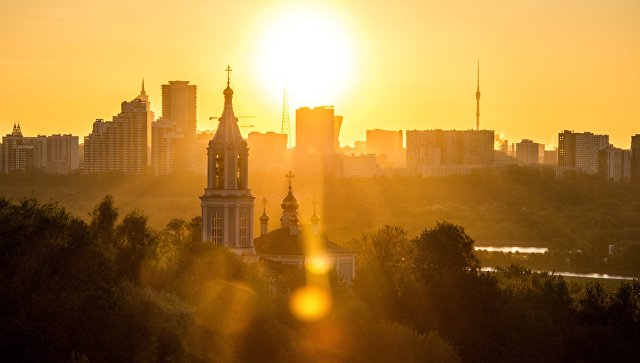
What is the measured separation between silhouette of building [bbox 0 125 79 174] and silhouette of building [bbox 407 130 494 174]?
38233 mm

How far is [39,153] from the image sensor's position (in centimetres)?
10100

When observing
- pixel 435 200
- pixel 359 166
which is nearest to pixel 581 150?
pixel 359 166

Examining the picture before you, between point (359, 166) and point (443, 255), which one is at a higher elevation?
point (359, 166)

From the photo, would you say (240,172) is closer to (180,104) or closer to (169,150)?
(180,104)

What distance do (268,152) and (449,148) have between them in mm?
37331

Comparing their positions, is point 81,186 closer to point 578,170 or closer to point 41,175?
point 41,175

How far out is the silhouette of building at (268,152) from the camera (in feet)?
326

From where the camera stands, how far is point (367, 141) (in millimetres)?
162375

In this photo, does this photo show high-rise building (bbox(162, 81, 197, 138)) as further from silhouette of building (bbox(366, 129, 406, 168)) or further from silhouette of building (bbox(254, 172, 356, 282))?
silhouette of building (bbox(366, 129, 406, 168))

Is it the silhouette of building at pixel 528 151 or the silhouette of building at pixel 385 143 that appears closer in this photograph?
the silhouette of building at pixel 385 143

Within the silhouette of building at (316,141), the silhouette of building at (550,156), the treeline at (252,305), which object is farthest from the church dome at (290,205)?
the silhouette of building at (550,156)

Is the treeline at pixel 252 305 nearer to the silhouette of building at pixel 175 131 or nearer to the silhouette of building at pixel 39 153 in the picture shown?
the silhouette of building at pixel 175 131

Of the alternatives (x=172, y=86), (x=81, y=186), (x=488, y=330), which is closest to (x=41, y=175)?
(x=81, y=186)

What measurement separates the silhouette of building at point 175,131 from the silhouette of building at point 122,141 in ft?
2.64
